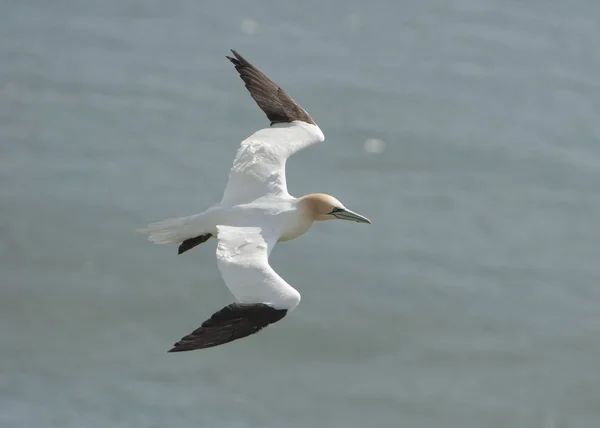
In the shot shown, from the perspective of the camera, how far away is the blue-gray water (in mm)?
13219

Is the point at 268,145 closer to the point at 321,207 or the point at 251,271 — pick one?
the point at 321,207

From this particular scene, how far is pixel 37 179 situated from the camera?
1525cm

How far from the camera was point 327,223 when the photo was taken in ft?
48.2

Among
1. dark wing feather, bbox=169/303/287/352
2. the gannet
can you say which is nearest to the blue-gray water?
the gannet

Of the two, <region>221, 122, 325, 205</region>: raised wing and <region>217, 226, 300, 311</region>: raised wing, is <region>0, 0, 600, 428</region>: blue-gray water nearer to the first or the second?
<region>221, 122, 325, 205</region>: raised wing

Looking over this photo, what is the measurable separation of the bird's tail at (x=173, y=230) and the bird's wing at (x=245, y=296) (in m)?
0.40

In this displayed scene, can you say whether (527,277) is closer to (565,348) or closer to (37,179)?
(565,348)

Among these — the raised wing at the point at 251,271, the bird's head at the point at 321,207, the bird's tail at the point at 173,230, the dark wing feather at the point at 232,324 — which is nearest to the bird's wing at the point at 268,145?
the bird's head at the point at 321,207

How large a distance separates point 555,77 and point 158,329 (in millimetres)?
6865

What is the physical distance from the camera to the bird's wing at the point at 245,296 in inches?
302

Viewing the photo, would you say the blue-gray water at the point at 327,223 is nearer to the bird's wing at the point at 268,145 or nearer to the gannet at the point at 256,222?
the bird's wing at the point at 268,145

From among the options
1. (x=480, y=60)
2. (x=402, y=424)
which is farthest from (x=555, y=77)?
(x=402, y=424)

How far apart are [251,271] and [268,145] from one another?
1.74m

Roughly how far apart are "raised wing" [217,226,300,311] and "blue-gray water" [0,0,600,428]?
4.79 metres
